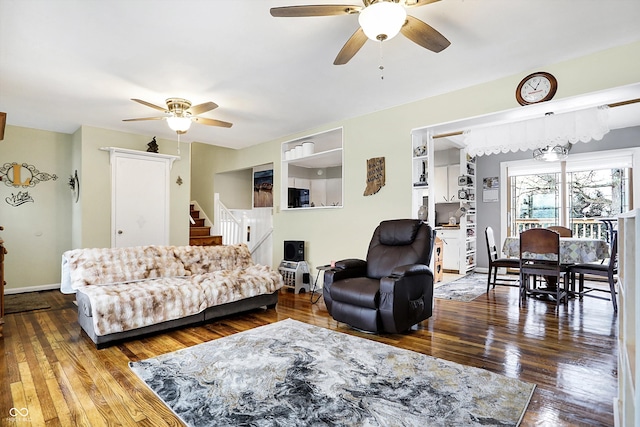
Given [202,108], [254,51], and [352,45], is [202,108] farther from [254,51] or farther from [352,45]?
[352,45]

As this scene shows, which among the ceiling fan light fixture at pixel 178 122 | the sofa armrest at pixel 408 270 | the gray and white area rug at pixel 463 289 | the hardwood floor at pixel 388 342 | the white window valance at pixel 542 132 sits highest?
the ceiling fan light fixture at pixel 178 122

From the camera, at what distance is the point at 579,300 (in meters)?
4.37

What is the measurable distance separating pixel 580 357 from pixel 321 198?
17.6ft

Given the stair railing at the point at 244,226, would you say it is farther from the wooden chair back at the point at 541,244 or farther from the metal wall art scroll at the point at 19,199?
the wooden chair back at the point at 541,244

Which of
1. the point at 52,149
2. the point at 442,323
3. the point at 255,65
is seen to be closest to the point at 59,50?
the point at 255,65

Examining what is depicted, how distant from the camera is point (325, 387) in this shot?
2.12 m

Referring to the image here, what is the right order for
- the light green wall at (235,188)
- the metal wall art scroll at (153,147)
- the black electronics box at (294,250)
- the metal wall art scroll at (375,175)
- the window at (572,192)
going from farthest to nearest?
the light green wall at (235,188), the window at (572,192), the metal wall art scroll at (153,147), the black electronics box at (294,250), the metal wall art scroll at (375,175)

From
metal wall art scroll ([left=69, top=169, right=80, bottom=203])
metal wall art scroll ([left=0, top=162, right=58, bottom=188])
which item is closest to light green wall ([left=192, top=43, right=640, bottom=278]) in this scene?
metal wall art scroll ([left=69, top=169, right=80, bottom=203])

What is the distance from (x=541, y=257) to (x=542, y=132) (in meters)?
1.68

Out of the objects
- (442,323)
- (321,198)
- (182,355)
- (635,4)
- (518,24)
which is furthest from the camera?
(321,198)

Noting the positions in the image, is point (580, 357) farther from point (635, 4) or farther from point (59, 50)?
point (59, 50)

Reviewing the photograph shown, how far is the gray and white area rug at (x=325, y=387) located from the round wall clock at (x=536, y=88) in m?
2.56

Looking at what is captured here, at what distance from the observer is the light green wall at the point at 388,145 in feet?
9.66

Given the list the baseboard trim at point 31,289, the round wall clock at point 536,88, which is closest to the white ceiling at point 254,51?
the round wall clock at point 536,88
